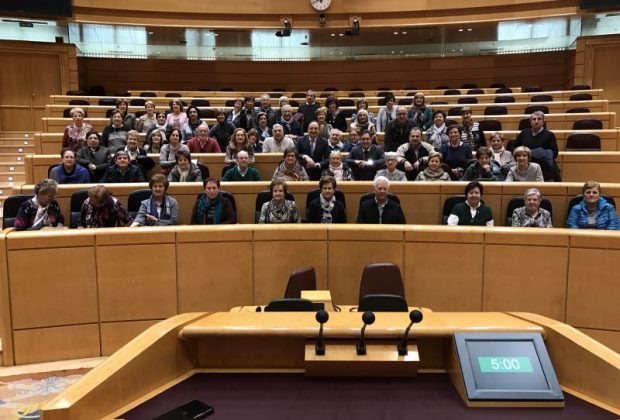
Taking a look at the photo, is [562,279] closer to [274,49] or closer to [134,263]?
[134,263]

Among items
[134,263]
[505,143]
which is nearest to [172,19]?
[505,143]

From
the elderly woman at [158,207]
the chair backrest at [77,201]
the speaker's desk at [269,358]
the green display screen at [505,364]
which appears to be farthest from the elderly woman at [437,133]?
the green display screen at [505,364]

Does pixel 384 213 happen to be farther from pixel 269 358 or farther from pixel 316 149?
pixel 269 358

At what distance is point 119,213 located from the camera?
3.52m

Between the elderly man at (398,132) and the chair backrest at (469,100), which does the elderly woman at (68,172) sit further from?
the chair backrest at (469,100)

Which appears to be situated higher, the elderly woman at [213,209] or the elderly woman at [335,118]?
the elderly woman at [335,118]

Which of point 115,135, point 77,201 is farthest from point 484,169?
point 115,135

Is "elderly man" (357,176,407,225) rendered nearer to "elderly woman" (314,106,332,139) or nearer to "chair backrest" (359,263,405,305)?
"chair backrest" (359,263,405,305)

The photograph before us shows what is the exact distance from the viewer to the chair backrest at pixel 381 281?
8.63ft

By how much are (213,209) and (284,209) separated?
52 centimetres

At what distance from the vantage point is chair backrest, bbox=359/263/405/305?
2.63 metres

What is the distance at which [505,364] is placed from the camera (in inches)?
53.4

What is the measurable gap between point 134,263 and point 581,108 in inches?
240

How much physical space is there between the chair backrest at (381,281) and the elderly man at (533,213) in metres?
1.32
